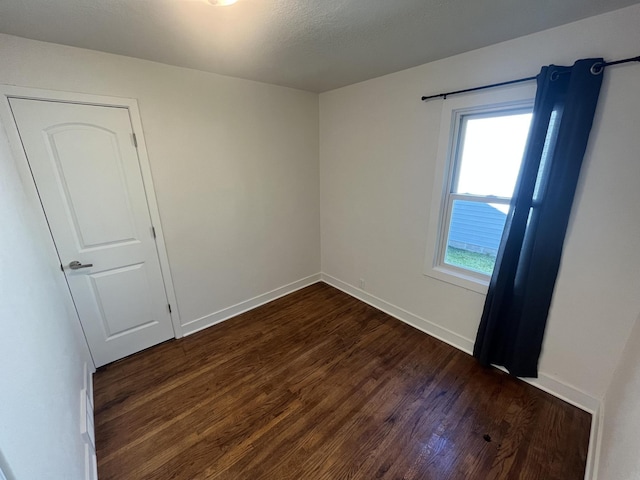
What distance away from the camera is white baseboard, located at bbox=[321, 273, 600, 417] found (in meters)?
1.77

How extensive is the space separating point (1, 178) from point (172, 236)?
3.67ft

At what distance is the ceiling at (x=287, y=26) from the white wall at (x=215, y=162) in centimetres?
16

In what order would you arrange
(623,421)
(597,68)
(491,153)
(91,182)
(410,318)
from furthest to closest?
(410,318)
(491,153)
(91,182)
(597,68)
(623,421)

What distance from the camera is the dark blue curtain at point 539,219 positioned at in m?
1.48

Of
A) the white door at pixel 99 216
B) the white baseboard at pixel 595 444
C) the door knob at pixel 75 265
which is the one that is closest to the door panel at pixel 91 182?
the white door at pixel 99 216

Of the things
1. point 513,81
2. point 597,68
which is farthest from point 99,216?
point 597,68

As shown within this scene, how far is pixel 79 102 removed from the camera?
1758 millimetres

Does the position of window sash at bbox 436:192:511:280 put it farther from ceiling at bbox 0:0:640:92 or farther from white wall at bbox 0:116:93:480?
white wall at bbox 0:116:93:480

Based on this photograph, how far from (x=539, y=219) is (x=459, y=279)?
77 centimetres

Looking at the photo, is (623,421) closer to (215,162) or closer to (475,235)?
(475,235)

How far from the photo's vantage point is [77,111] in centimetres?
177

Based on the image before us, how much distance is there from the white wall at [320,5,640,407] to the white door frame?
1885 mm

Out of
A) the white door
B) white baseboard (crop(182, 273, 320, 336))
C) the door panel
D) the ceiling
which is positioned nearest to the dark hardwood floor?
white baseboard (crop(182, 273, 320, 336))

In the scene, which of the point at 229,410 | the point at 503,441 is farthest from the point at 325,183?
the point at 503,441
